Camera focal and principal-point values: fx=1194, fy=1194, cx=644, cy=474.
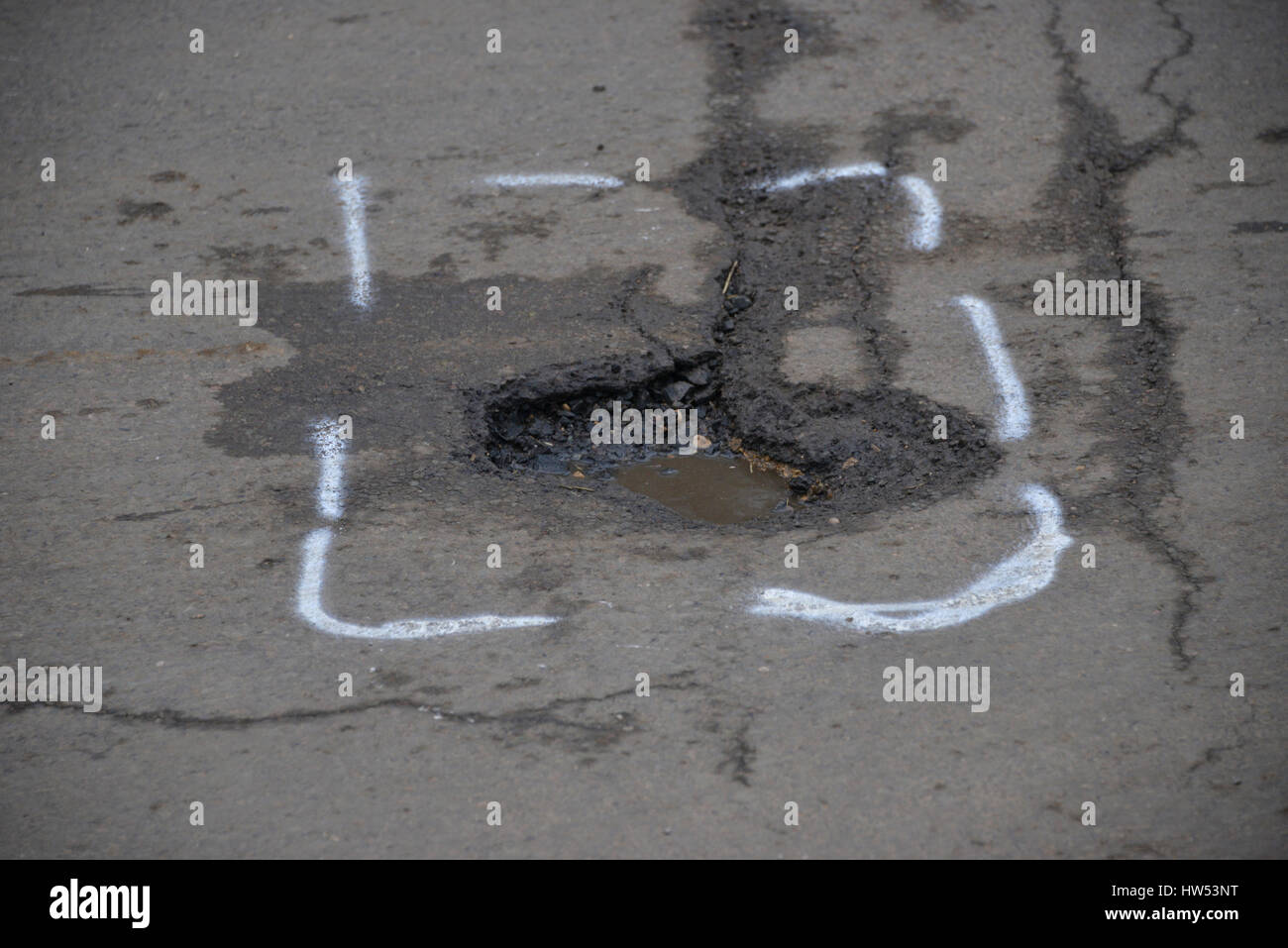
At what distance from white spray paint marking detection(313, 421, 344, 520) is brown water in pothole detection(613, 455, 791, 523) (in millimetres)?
962

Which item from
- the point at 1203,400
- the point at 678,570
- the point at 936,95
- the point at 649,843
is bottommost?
the point at 649,843

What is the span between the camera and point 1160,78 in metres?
5.89

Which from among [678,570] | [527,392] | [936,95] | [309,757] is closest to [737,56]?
[936,95]

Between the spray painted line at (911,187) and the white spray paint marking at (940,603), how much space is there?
1967 millimetres

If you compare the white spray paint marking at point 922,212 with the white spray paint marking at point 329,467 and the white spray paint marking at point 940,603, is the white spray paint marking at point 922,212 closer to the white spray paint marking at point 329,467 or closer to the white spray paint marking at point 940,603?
the white spray paint marking at point 940,603

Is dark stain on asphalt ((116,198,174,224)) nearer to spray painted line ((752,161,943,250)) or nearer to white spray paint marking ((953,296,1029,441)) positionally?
spray painted line ((752,161,943,250))

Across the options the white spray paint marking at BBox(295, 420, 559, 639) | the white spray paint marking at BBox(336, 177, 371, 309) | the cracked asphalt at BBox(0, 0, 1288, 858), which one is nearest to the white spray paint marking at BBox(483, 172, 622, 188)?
the cracked asphalt at BBox(0, 0, 1288, 858)

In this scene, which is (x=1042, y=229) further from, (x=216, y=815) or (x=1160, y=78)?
(x=216, y=815)

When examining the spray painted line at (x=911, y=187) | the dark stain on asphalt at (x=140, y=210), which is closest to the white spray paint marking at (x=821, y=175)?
the spray painted line at (x=911, y=187)

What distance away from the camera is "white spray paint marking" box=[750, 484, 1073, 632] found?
11.2 feet

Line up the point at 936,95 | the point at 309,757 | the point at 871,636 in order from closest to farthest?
the point at 309,757, the point at 871,636, the point at 936,95

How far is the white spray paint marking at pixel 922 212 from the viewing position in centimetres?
516

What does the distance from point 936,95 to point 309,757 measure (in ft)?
14.8

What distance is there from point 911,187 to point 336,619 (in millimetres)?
3346
